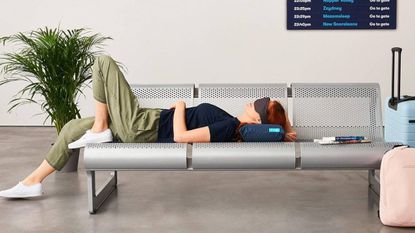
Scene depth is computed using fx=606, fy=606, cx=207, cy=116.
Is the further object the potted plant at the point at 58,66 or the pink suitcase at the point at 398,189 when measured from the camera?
the potted plant at the point at 58,66

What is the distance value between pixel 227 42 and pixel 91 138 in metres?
3.83

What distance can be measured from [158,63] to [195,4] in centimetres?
85

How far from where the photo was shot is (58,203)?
3.84m

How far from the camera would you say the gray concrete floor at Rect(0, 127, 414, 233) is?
3316 mm

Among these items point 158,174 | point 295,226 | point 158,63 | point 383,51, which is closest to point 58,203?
point 158,174

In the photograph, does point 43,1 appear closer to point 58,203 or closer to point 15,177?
point 15,177

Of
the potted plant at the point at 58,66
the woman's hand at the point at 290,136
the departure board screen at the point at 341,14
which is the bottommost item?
the woman's hand at the point at 290,136

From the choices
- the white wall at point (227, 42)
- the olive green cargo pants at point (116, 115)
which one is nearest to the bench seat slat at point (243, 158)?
the olive green cargo pants at point (116, 115)

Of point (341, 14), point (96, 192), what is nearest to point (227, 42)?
point (341, 14)

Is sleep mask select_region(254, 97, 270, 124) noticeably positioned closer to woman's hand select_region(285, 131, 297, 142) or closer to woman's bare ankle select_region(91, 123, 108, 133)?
woman's hand select_region(285, 131, 297, 142)

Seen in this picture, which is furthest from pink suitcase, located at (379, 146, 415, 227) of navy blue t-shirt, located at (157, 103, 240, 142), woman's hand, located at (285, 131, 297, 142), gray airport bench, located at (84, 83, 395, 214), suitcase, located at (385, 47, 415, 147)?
suitcase, located at (385, 47, 415, 147)

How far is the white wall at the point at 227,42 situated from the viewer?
7.35 meters

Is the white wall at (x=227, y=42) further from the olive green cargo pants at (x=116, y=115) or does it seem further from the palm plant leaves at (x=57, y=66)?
the olive green cargo pants at (x=116, y=115)

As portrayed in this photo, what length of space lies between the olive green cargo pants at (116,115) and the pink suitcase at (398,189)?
4.76 ft
